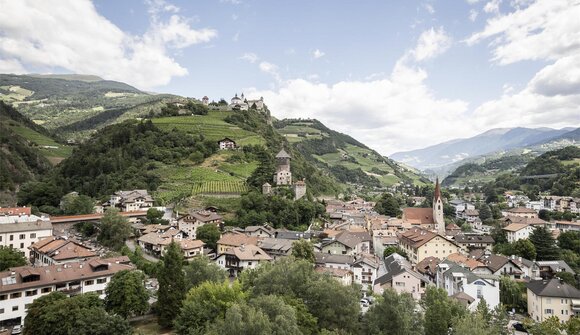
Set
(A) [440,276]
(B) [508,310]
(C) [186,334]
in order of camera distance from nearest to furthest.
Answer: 1. (C) [186,334]
2. (B) [508,310]
3. (A) [440,276]

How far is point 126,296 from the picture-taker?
98.9ft

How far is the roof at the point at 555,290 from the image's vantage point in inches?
1526

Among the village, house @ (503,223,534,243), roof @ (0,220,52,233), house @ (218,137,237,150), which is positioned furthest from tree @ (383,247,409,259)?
house @ (218,137,237,150)

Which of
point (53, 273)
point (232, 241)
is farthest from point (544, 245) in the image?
point (53, 273)

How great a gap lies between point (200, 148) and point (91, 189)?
912 inches

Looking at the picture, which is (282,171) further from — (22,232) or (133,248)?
(22,232)

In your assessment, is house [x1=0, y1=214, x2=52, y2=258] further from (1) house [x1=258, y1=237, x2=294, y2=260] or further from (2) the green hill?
(2) the green hill

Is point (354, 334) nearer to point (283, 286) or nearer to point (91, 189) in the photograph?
point (283, 286)

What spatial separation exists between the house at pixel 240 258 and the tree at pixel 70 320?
20.7 m

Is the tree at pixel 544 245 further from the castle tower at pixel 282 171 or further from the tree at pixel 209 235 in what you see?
the tree at pixel 209 235

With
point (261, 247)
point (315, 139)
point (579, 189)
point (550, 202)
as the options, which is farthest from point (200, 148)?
point (315, 139)

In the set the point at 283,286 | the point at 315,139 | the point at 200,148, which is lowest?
the point at 283,286

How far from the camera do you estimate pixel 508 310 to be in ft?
138

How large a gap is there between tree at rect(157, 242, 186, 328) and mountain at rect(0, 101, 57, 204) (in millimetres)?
67455
